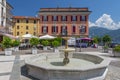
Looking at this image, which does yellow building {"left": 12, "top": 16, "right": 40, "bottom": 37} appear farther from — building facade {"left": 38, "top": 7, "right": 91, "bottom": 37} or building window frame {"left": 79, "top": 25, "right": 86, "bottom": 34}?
building window frame {"left": 79, "top": 25, "right": 86, "bottom": 34}

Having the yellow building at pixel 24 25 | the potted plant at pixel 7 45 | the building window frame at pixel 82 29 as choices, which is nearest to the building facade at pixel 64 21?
the building window frame at pixel 82 29

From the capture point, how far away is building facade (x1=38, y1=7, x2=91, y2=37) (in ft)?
169

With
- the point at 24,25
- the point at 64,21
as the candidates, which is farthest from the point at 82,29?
the point at 24,25

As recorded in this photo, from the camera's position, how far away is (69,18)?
52000 millimetres

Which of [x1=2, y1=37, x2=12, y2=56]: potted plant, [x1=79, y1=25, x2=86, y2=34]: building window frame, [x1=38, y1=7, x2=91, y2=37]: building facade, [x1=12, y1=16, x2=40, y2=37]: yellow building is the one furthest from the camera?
[x1=12, y1=16, x2=40, y2=37]: yellow building

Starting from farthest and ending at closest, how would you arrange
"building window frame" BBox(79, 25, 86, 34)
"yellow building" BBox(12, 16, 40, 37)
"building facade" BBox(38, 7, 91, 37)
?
"yellow building" BBox(12, 16, 40, 37) → "building window frame" BBox(79, 25, 86, 34) → "building facade" BBox(38, 7, 91, 37)

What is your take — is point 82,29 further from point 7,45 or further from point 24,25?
point 7,45

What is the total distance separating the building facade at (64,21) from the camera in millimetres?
51625

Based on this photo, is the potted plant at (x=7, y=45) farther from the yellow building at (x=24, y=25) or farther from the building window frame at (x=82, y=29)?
the yellow building at (x=24, y=25)

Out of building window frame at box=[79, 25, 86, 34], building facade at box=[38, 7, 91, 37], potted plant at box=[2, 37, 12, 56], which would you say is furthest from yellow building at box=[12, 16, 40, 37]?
potted plant at box=[2, 37, 12, 56]

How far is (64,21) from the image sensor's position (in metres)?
52.2

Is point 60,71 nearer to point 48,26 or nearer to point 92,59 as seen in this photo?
point 92,59

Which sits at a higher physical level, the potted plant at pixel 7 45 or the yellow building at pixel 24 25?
the yellow building at pixel 24 25

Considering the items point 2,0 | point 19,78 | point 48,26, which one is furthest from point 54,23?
point 19,78
